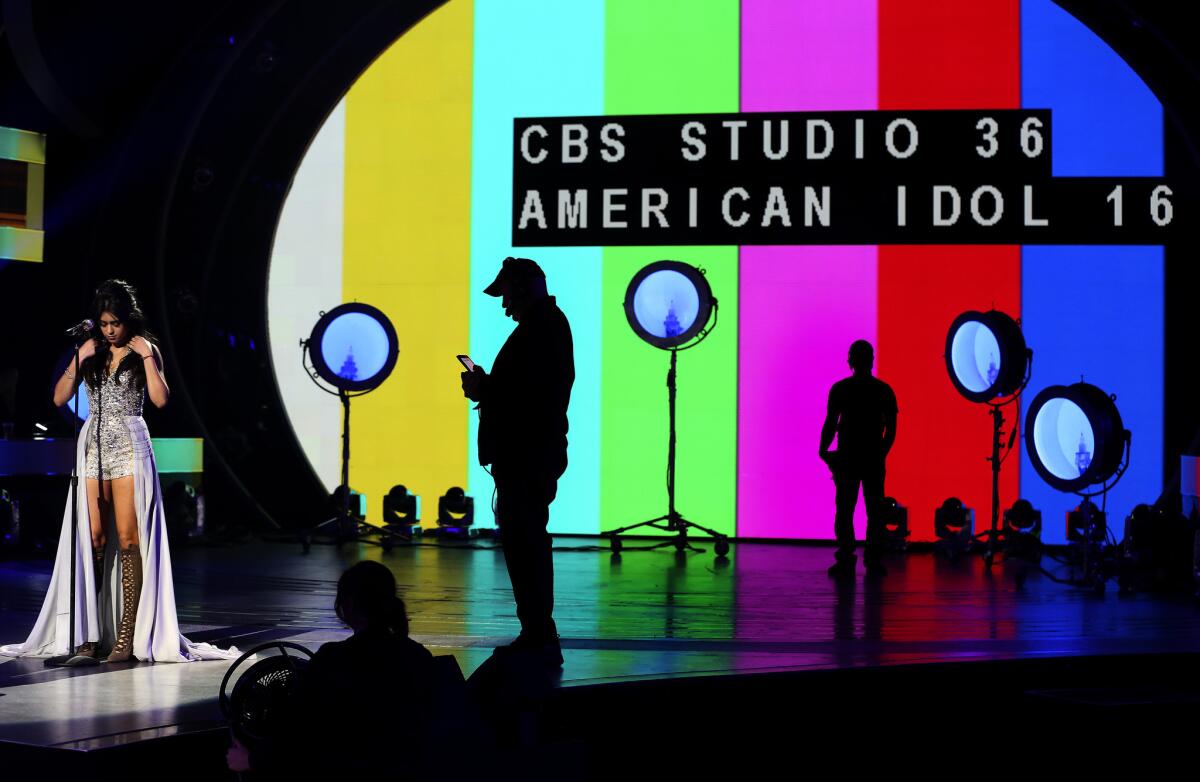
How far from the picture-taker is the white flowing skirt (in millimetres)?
4512

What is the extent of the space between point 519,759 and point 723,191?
551 centimetres

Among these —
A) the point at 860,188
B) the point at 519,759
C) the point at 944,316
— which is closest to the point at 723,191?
the point at 860,188

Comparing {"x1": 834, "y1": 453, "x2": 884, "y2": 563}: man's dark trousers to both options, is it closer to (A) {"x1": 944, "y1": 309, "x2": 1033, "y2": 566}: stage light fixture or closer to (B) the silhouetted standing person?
(B) the silhouetted standing person

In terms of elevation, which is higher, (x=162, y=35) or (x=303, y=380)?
(x=162, y=35)

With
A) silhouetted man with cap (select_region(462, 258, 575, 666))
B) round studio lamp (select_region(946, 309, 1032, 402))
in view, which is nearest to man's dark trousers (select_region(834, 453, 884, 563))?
round studio lamp (select_region(946, 309, 1032, 402))

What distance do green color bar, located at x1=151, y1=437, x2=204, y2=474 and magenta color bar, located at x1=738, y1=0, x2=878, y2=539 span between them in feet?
11.9

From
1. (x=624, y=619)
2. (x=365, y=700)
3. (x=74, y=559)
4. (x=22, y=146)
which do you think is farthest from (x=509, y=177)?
(x=365, y=700)

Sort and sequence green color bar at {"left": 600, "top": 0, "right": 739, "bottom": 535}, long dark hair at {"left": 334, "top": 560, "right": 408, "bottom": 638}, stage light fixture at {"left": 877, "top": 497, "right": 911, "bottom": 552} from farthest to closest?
green color bar at {"left": 600, "top": 0, "right": 739, "bottom": 535} < stage light fixture at {"left": 877, "top": 497, "right": 911, "bottom": 552} < long dark hair at {"left": 334, "top": 560, "right": 408, "bottom": 638}

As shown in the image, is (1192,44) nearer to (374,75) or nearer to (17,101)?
(374,75)

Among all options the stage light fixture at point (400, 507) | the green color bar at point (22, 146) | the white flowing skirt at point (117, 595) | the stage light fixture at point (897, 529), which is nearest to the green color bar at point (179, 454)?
the stage light fixture at point (400, 507)

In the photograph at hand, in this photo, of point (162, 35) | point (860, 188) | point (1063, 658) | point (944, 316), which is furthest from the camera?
point (944, 316)

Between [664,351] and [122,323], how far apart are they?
564cm

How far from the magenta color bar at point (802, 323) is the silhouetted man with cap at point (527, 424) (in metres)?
5.30

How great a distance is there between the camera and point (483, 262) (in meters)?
10.0
